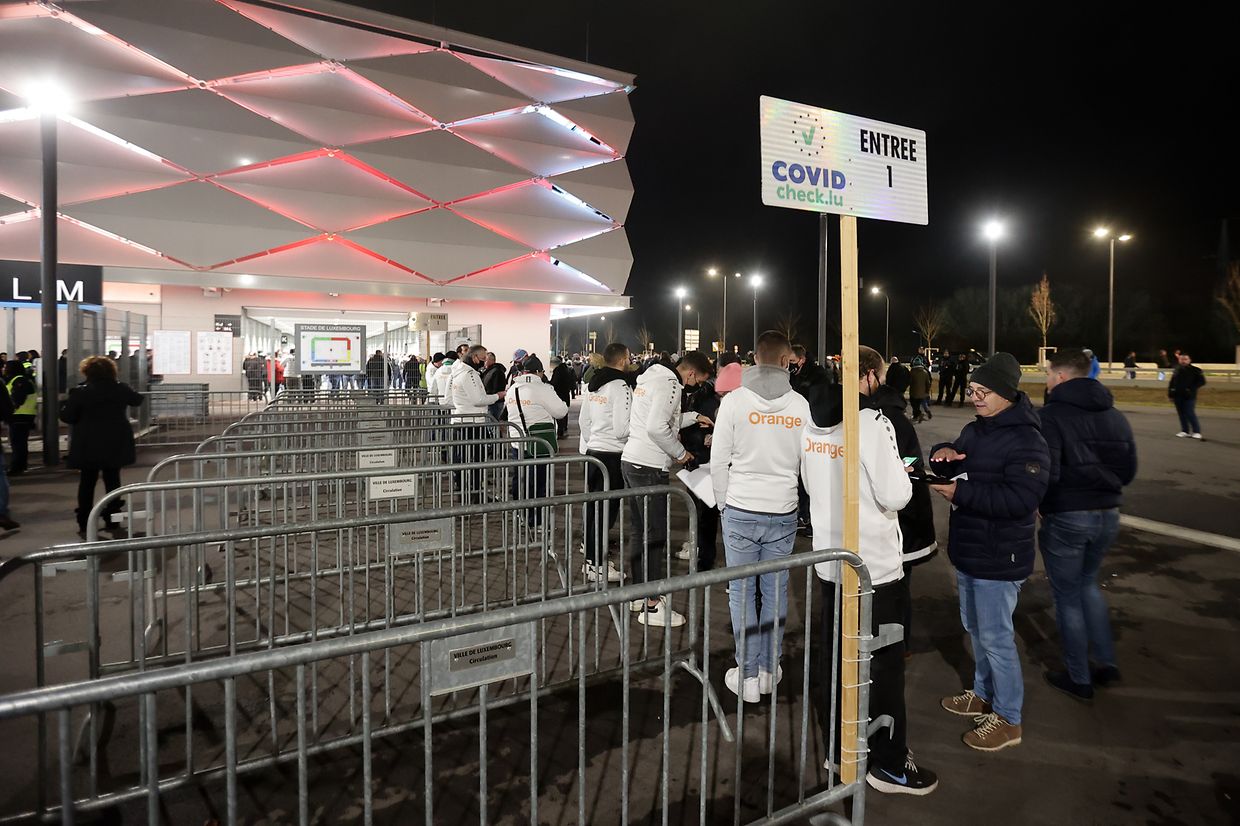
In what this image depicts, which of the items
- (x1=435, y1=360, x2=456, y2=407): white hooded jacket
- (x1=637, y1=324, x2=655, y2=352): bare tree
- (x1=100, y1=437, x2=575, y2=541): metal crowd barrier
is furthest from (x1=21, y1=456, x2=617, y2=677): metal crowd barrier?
(x1=637, y1=324, x2=655, y2=352): bare tree

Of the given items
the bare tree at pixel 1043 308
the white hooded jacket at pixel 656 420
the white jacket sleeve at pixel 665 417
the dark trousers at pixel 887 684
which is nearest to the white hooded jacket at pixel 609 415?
the white hooded jacket at pixel 656 420

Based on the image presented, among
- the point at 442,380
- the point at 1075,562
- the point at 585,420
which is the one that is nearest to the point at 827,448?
the point at 1075,562

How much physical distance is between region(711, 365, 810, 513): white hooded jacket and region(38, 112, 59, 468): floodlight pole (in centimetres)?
1286

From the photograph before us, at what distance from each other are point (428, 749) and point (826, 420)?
2346 mm

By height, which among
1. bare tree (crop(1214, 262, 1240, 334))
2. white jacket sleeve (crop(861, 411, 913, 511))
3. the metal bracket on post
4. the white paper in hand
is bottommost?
the metal bracket on post

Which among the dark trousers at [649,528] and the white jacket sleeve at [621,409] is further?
the white jacket sleeve at [621,409]

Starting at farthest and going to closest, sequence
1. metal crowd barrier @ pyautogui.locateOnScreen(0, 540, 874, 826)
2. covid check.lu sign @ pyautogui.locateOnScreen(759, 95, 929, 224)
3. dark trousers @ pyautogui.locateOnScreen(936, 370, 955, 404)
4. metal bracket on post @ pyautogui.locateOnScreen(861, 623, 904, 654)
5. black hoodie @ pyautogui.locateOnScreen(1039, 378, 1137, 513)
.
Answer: dark trousers @ pyautogui.locateOnScreen(936, 370, 955, 404) → black hoodie @ pyautogui.locateOnScreen(1039, 378, 1137, 513) → metal bracket on post @ pyautogui.locateOnScreen(861, 623, 904, 654) → covid check.lu sign @ pyautogui.locateOnScreen(759, 95, 929, 224) → metal crowd barrier @ pyautogui.locateOnScreen(0, 540, 874, 826)

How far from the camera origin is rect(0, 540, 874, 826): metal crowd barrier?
8.11ft

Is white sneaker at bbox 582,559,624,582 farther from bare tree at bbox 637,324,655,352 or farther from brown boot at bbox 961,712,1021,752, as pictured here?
bare tree at bbox 637,324,655,352

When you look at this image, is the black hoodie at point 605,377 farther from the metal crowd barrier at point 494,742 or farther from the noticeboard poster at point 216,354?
the noticeboard poster at point 216,354

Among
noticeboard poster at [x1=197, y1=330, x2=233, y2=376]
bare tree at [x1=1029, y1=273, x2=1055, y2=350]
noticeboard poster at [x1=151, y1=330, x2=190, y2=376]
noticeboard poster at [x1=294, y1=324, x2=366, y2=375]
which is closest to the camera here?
noticeboard poster at [x1=294, y1=324, x2=366, y2=375]

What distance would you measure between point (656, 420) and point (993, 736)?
297 cm

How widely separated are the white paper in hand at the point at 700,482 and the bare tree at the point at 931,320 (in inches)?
2877

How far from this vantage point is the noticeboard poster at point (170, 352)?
19562 mm
